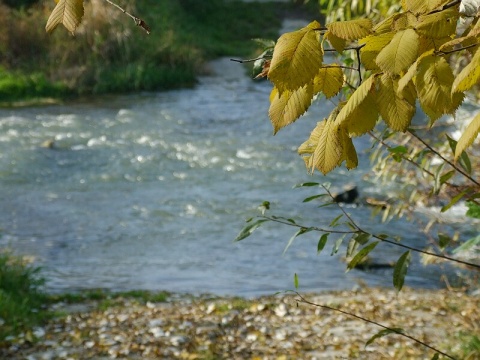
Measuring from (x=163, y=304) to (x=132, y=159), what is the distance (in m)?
5.54

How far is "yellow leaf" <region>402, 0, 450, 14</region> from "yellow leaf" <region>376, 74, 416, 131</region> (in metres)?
0.14

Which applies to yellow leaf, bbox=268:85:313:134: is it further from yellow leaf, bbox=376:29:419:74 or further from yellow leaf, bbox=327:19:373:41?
yellow leaf, bbox=376:29:419:74

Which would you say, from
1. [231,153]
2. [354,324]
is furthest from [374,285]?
[231,153]

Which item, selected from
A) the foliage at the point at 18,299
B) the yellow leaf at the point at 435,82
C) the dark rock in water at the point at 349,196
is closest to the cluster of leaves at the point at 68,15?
the yellow leaf at the point at 435,82

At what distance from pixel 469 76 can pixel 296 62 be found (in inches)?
10.4

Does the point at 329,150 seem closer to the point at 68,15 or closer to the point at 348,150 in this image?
the point at 348,150

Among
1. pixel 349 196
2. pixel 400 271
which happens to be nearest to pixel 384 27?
pixel 400 271

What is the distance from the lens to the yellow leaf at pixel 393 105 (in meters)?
1.28

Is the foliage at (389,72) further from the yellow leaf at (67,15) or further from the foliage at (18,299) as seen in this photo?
the foliage at (18,299)

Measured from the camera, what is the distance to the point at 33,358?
15.8ft

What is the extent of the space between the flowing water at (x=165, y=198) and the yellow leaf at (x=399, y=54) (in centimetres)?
579

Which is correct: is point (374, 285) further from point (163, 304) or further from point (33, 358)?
point (33, 358)

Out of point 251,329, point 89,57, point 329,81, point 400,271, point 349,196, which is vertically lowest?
point 349,196

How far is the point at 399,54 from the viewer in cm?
120
